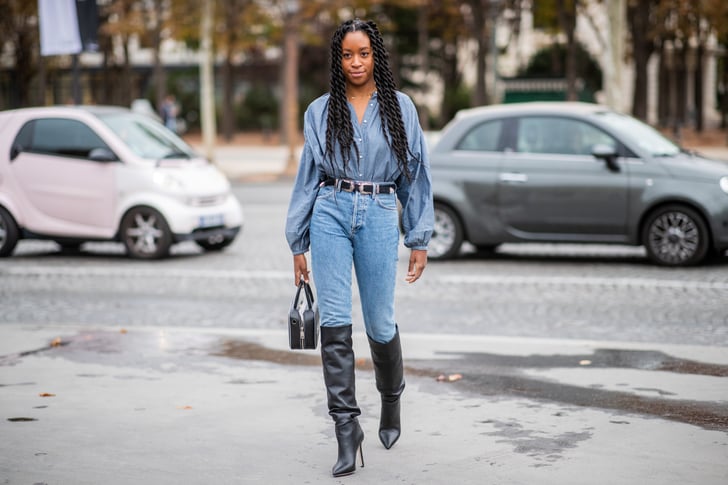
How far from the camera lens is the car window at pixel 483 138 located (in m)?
12.2

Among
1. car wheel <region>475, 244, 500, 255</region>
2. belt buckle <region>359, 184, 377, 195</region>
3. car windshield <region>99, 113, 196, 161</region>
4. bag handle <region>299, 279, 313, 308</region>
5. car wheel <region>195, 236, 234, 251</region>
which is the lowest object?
car wheel <region>475, 244, 500, 255</region>

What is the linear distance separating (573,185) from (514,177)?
600 millimetres

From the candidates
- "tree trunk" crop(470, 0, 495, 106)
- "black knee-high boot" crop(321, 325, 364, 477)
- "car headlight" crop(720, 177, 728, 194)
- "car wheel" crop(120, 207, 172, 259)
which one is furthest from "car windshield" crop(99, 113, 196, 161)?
"tree trunk" crop(470, 0, 495, 106)

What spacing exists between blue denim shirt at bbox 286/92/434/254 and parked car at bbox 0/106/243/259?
26.0 feet

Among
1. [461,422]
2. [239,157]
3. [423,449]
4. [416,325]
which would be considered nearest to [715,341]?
[416,325]

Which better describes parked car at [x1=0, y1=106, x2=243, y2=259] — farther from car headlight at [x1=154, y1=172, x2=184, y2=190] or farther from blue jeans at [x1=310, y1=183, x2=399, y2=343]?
blue jeans at [x1=310, y1=183, x2=399, y2=343]

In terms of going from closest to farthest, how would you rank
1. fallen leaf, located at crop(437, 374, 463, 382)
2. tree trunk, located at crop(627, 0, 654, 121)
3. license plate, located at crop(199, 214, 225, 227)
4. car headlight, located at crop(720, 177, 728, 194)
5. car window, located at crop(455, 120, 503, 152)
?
fallen leaf, located at crop(437, 374, 463, 382) → car headlight, located at crop(720, 177, 728, 194) → car window, located at crop(455, 120, 503, 152) → license plate, located at crop(199, 214, 225, 227) → tree trunk, located at crop(627, 0, 654, 121)

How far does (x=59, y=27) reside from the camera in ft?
61.8

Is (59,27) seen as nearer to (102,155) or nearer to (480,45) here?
(102,155)

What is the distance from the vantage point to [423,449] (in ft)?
16.4

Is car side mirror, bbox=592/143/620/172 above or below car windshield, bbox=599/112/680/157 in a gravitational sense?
below

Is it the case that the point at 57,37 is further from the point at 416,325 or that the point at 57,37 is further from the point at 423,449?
the point at 423,449

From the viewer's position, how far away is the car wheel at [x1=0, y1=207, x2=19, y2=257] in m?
12.8

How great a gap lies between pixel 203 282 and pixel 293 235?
20.6 ft
